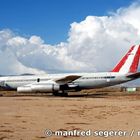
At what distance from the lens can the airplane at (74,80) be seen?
153ft

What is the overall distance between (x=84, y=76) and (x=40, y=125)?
111 ft

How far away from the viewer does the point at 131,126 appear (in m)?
14.8

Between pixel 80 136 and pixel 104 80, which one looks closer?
pixel 80 136

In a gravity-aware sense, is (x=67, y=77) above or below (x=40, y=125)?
above

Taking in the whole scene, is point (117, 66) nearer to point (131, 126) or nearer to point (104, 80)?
point (104, 80)

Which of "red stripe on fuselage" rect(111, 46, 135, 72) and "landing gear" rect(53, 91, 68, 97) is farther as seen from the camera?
"red stripe on fuselage" rect(111, 46, 135, 72)

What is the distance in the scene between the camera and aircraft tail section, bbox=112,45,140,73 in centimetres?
5006

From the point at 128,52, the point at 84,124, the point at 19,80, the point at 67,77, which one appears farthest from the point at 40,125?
the point at 128,52

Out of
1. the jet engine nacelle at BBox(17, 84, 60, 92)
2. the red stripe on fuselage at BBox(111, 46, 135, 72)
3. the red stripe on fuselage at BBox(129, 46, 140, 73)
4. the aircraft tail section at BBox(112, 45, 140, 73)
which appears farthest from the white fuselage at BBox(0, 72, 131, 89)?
the red stripe on fuselage at BBox(129, 46, 140, 73)
